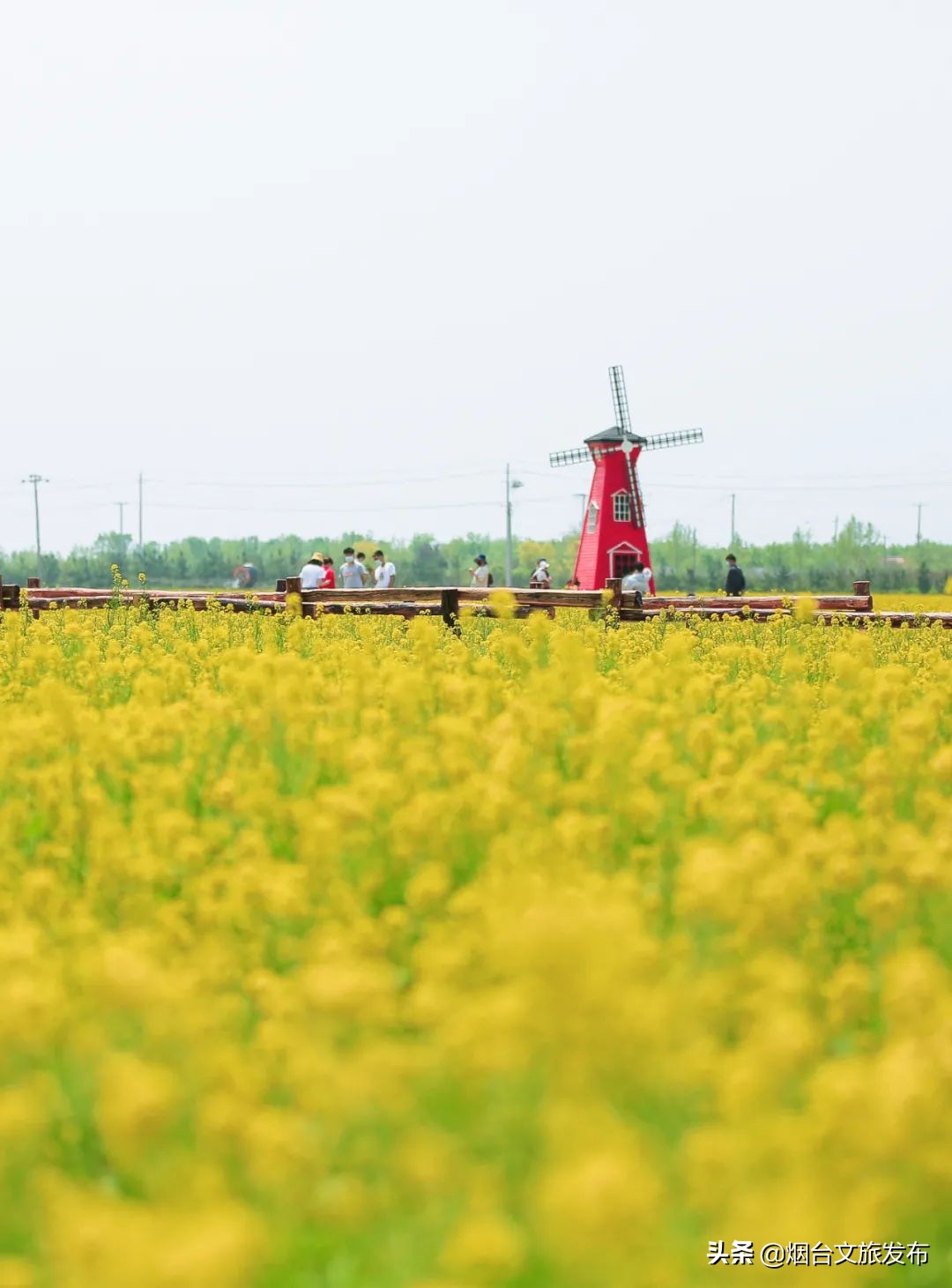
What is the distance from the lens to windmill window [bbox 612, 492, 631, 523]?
144ft

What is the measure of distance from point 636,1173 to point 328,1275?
79 cm

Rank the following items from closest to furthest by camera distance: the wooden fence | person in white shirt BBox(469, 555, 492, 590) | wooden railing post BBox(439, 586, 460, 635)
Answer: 1. wooden railing post BBox(439, 586, 460, 635)
2. the wooden fence
3. person in white shirt BBox(469, 555, 492, 590)

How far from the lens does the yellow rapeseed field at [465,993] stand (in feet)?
6.33

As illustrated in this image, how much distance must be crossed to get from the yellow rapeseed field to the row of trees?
68.9 metres

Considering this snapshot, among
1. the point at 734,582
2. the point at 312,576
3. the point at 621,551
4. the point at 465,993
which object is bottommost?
the point at 465,993

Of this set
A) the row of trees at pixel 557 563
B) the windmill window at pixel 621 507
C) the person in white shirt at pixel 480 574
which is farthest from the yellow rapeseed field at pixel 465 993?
the row of trees at pixel 557 563

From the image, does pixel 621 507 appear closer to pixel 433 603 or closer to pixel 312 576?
pixel 312 576

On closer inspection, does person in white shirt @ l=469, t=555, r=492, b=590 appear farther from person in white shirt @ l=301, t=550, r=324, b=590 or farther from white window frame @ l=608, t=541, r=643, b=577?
white window frame @ l=608, t=541, r=643, b=577

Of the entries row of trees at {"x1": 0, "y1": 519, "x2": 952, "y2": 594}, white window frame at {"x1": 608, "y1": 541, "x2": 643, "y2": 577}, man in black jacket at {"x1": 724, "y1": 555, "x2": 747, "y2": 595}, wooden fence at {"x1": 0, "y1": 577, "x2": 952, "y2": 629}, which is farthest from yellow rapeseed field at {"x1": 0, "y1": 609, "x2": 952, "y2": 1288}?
Answer: row of trees at {"x1": 0, "y1": 519, "x2": 952, "y2": 594}

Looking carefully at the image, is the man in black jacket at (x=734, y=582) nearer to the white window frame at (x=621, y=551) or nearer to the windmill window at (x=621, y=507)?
the white window frame at (x=621, y=551)

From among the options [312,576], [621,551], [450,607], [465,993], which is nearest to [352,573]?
[312,576]

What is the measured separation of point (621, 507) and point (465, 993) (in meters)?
41.9

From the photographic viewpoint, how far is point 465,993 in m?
2.99

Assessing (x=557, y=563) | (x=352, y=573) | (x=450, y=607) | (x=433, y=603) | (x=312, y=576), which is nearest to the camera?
(x=450, y=607)
